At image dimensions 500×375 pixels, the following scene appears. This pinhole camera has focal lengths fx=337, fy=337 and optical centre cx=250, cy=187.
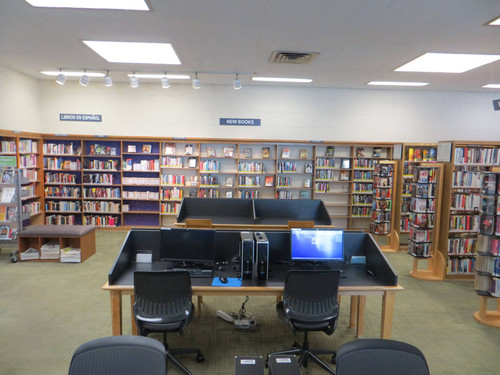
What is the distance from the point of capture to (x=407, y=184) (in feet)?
24.6

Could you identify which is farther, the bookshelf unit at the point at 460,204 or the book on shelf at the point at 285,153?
the book on shelf at the point at 285,153

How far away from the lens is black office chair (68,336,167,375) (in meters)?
1.58

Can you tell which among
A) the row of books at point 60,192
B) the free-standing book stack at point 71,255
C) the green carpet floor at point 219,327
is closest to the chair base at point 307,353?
the green carpet floor at point 219,327

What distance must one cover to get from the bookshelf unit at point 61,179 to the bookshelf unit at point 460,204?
26.1 feet

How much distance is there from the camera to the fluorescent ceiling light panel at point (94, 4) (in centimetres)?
357

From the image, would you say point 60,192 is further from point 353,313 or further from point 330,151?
point 353,313

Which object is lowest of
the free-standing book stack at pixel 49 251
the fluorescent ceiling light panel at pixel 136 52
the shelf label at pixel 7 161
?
the free-standing book stack at pixel 49 251

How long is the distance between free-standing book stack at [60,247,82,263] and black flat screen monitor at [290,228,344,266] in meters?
4.21

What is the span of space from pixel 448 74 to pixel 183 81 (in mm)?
5614

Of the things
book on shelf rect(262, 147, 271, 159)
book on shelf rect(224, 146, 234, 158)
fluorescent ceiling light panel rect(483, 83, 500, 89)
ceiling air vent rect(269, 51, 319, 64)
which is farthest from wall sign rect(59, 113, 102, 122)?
fluorescent ceiling light panel rect(483, 83, 500, 89)

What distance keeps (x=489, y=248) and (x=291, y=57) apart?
3.88 meters

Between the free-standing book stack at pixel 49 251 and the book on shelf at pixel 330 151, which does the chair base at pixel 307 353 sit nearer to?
the free-standing book stack at pixel 49 251

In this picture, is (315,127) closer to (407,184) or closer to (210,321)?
(407,184)

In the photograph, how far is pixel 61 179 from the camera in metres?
8.37
